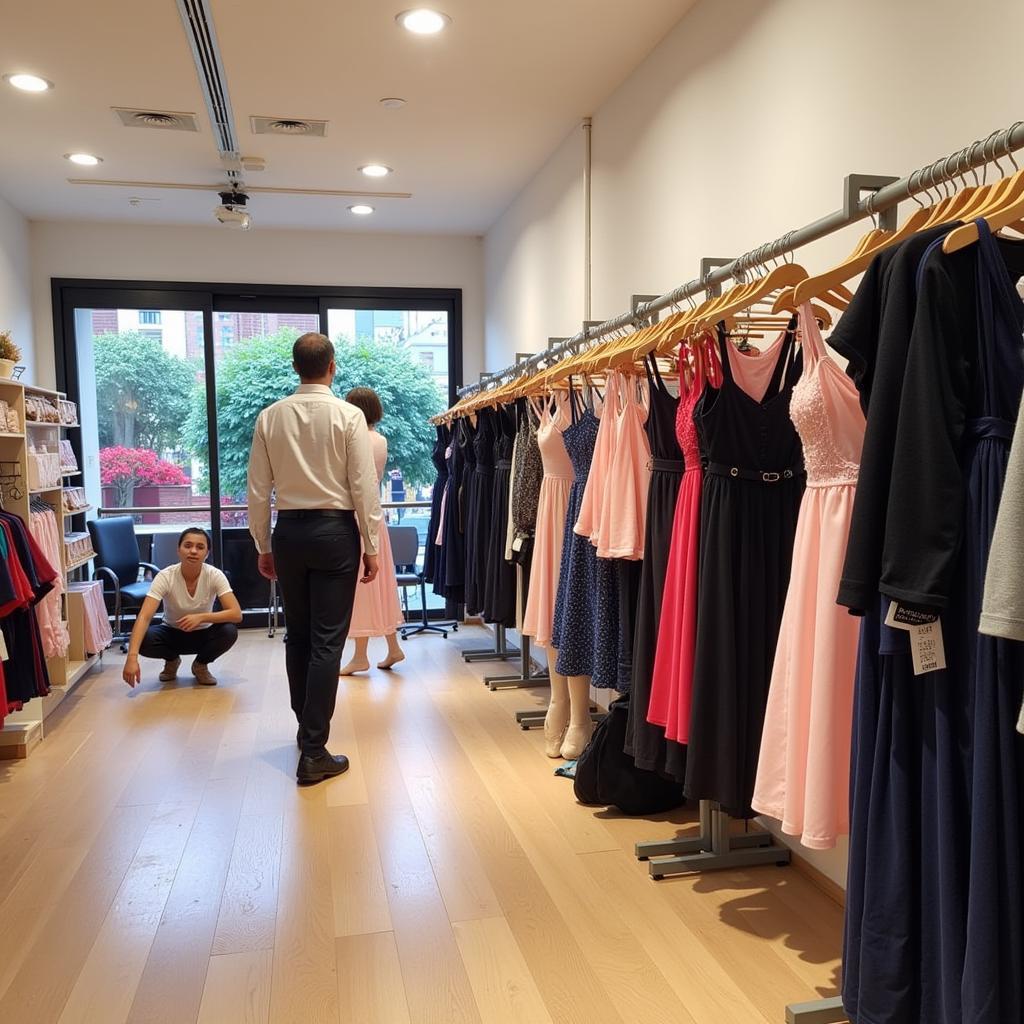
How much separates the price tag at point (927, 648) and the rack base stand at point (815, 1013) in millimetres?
1060

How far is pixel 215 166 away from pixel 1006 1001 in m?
5.38

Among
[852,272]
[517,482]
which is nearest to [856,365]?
[852,272]

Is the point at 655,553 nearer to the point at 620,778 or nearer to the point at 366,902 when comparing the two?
the point at 620,778

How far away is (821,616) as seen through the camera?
1847 millimetres

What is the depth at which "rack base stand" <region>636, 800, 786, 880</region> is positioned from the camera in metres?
2.80

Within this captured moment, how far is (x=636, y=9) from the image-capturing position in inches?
135

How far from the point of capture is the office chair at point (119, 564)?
614 cm

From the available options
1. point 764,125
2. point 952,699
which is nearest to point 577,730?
point 764,125

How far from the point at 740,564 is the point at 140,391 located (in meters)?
5.85

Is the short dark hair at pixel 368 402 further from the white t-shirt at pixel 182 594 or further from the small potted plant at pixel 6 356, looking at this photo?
the small potted plant at pixel 6 356

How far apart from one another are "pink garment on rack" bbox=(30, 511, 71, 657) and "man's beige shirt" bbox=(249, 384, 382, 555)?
4.93 ft

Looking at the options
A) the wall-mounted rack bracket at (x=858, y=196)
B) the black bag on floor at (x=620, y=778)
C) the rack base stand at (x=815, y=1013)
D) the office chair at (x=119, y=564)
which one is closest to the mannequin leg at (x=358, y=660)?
the office chair at (x=119, y=564)

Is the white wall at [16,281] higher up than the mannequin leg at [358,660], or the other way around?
the white wall at [16,281]

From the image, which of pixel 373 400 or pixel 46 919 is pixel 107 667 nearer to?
pixel 373 400
